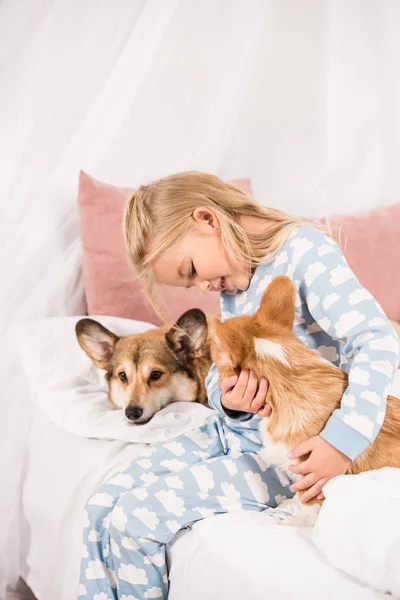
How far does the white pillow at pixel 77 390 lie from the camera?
1521 millimetres

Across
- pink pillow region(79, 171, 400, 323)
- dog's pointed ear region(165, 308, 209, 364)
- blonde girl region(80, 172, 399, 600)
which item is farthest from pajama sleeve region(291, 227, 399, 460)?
pink pillow region(79, 171, 400, 323)

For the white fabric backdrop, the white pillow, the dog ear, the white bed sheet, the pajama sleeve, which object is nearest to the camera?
the white bed sheet

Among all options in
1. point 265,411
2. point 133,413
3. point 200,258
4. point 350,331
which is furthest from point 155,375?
point 350,331

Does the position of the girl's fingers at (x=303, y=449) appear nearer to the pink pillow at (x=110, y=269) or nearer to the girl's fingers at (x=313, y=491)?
the girl's fingers at (x=313, y=491)

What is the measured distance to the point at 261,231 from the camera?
4.69 ft

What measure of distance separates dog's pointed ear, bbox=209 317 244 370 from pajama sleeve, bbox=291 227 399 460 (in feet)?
0.63

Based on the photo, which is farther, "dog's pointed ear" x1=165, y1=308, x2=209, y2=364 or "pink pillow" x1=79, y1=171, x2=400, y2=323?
"pink pillow" x1=79, y1=171, x2=400, y2=323

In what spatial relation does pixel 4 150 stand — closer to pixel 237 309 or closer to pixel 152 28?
pixel 152 28

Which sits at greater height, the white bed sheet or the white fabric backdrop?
the white fabric backdrop

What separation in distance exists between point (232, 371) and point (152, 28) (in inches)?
54.4

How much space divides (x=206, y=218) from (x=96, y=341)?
528 mm

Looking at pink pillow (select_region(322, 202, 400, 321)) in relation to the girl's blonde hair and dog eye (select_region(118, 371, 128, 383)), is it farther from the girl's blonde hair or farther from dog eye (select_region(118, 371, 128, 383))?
dog eye (select_region(118, 371, 128, 383))

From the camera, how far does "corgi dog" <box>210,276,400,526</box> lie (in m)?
1.11

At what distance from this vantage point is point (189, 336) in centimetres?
171
